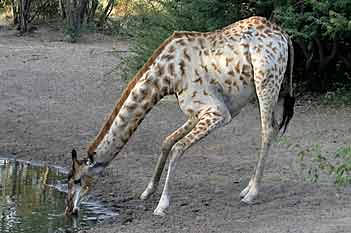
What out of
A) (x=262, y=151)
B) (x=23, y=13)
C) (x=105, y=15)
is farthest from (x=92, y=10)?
(x=262, y=151)

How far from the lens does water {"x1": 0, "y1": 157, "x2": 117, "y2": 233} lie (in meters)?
7.95

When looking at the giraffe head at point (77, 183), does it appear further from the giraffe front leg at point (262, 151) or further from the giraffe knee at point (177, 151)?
the giraffe front leg at point (262, 151)

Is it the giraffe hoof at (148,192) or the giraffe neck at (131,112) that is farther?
Result: the giraffe hoof at (148,192)

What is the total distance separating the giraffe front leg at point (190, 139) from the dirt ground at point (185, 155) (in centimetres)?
17

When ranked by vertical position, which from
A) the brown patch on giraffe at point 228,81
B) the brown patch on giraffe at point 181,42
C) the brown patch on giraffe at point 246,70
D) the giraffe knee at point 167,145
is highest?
the brown patch on giraffe at point 181,42

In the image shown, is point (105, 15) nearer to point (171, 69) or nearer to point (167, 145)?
point (171, 69)

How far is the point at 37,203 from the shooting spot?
28.9 ft

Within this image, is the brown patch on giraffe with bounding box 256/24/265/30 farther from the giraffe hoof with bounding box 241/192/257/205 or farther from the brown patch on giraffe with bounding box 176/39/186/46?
the giraffe hoof with bounding box 241/192/257/205

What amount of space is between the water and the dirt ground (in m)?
0.30

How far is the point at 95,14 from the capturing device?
26.0m

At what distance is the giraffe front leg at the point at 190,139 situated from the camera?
815 centimetres

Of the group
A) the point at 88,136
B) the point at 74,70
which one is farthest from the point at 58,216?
the point at 74,70

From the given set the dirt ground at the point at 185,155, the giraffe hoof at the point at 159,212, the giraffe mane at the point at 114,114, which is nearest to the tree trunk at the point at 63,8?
the dirt ground at the point at 185,155

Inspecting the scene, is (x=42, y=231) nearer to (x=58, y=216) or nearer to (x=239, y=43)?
(x=58, y=216)
